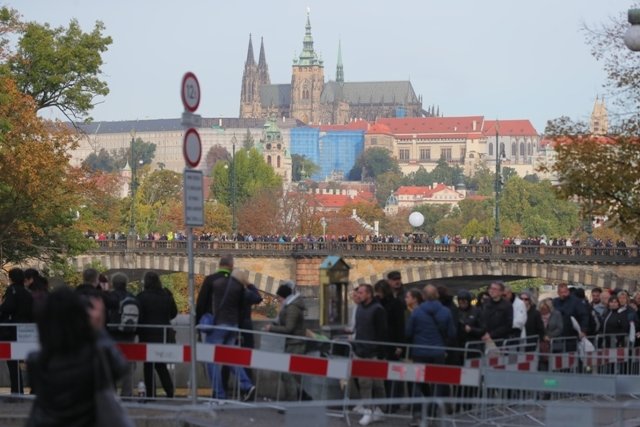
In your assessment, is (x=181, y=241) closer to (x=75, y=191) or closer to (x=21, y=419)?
(x=75, y=191)

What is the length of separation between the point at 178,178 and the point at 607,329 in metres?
141

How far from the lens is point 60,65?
43031 millimetres

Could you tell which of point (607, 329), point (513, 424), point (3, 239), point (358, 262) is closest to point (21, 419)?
point (513, 424)

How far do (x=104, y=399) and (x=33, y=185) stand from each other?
31.7 metres

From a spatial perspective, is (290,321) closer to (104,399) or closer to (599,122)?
(104,399)

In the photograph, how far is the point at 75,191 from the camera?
42.5 metres

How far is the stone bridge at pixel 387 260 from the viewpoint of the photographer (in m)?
66.4

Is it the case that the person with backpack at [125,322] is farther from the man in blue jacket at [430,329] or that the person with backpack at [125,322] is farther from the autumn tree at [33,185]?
the autumn tree at [33,185]

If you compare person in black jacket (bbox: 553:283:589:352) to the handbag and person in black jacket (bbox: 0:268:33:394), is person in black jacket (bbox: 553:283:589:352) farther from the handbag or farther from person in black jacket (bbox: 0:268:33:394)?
the handbag

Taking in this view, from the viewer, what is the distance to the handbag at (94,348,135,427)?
8594mm

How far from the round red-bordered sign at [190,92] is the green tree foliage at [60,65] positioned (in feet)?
92.4

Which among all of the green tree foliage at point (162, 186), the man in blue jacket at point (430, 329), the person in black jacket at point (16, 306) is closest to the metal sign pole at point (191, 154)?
the man in blue jacket at point (430, 329)

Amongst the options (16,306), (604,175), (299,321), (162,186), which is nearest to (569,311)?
(604,175)

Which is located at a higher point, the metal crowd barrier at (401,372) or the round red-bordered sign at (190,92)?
the round red-bordered sign at (190,92)
